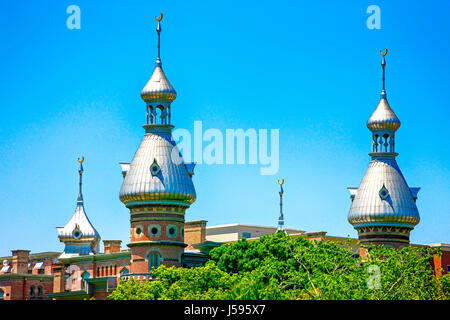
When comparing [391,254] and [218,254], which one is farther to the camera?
[218,254]

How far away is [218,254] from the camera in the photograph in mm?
75688

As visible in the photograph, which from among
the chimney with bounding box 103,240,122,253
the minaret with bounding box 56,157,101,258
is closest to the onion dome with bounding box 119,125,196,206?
the minaret with bounding box 56,157,101,258

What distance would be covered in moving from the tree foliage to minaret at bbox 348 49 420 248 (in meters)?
9.45

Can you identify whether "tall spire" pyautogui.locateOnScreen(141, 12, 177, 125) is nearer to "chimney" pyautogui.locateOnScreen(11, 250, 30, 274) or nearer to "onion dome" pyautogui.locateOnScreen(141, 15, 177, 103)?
"onion dome" pyautogui.locateOnScreen(141, 15, 177, 103)

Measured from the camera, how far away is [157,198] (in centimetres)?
7312

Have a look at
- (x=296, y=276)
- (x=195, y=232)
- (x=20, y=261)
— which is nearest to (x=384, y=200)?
(x=195, y=232)

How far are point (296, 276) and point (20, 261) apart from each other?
190 feet

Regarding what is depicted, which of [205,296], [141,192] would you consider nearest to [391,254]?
[205,296]

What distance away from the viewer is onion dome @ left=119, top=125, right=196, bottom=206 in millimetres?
73125

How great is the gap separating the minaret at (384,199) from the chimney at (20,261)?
40.9 m

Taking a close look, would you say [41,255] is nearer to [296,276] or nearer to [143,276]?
[143,276]
